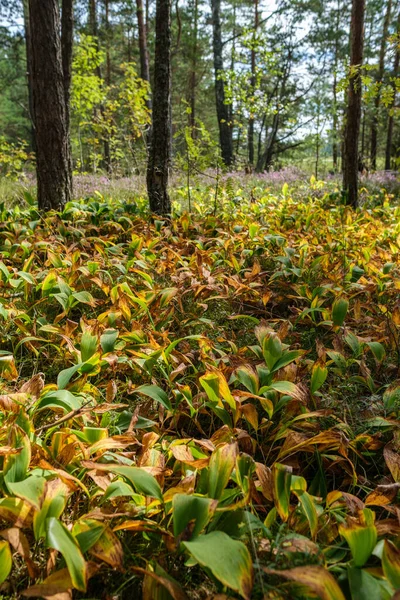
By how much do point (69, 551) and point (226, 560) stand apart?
1.07 feet

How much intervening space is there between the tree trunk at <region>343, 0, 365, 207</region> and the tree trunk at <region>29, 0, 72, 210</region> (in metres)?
4.09

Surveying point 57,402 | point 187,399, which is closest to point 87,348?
point 57,402

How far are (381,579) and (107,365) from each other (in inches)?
53.2

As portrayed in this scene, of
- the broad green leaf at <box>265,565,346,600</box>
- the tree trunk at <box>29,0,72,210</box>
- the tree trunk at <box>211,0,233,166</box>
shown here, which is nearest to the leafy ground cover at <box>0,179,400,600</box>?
the broad green leaf at <box>265,565,346,600</box>

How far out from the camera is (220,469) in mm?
1143

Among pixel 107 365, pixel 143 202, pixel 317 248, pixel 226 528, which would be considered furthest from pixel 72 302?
pixel 143 202

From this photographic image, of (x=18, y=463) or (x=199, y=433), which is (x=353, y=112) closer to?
(x=199, y=433)

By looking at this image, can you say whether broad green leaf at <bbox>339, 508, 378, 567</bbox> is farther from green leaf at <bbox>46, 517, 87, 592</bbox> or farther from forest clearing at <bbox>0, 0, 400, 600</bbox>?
green leaf at <bbox>46, 517, 87, 592</bbox>

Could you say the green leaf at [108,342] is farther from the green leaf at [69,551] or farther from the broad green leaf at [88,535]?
the green leaf at [69,551]

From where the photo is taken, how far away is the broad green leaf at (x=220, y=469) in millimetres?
1117

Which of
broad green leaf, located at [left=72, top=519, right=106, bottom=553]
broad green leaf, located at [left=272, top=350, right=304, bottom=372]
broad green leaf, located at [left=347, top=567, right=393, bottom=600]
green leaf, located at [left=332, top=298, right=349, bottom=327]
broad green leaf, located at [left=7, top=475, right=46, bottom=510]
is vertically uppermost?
green leaf, located at [left=332, top=298, right=349, bottom=327]

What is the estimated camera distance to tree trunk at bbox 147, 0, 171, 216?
430 cm

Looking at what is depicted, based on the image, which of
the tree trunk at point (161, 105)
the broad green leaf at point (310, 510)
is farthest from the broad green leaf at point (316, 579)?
the tree trunk at point (161, 105)

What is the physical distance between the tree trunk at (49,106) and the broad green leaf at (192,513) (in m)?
4.19
